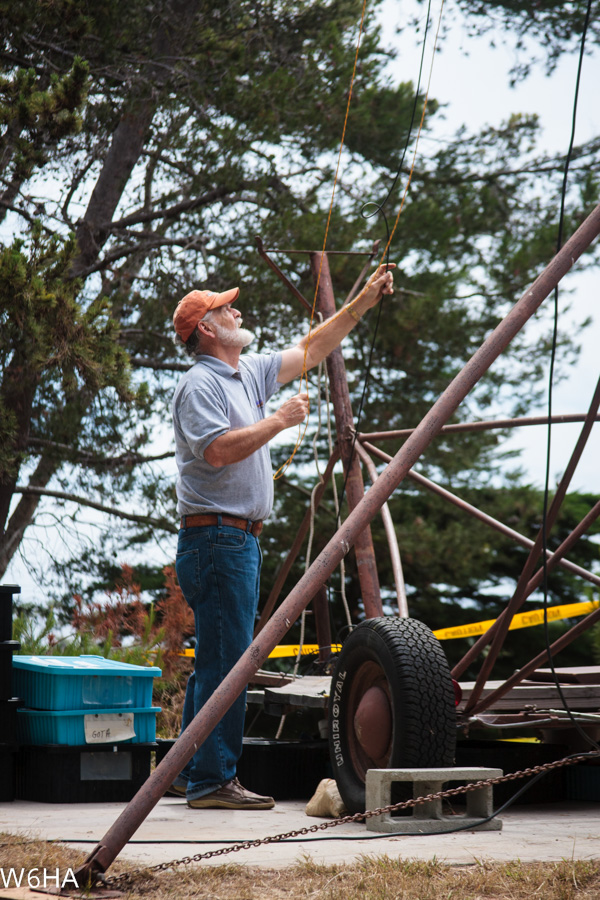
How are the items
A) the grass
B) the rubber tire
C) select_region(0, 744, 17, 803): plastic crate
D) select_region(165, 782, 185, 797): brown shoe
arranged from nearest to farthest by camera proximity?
the grass, the rubber tire, select_region(0, 744, 17, 803): plastic crate, select_region(165, 782, 185, 797): brown shoe

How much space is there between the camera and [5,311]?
603 cm

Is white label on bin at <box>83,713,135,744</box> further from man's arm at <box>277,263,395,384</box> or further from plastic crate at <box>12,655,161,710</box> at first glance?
man's arm at <box>277,263,395,384</box>

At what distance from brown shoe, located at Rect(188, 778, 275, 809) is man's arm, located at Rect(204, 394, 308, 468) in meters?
1.09

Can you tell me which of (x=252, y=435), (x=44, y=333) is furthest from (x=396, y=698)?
(x=44, y=333)

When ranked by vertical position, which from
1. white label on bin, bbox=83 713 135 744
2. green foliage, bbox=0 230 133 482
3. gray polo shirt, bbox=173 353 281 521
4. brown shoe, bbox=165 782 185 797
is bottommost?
brown shoe, bbox=165 782 185 797

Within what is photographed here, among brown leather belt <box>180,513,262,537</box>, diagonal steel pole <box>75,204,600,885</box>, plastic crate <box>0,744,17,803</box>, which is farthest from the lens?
plastic crate <box>0,744,17,803</box>

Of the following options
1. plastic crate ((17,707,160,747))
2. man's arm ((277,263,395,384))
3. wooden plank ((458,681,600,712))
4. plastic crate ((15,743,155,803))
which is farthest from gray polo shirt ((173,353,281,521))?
wooden plank ((458,681,600,712))

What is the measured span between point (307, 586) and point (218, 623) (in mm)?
921

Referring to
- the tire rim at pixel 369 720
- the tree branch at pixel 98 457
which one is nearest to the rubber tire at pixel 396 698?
the tire rim at pixel 369 720

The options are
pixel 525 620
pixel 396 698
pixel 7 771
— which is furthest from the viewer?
pixel 525 620

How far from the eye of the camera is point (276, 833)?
275 centimetres

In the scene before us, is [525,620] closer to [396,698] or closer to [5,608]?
[396,698]

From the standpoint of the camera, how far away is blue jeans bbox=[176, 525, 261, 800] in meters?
3.26

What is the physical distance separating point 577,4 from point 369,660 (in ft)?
26.8
